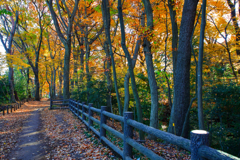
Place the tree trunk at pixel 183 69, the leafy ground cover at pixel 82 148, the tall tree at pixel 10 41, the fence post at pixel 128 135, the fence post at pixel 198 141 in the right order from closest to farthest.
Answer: the fence post at pixel 198 141
the fence post at pixel 128 135
the leafy ground cover at pixel 82 148
the tree trunk at pixel 183 69
the tall tree at pixel 10 41

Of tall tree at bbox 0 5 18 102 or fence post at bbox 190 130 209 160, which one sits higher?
tall tree at bbox 0 5 18 102

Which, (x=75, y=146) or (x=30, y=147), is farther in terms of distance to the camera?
(x=30, y=147)

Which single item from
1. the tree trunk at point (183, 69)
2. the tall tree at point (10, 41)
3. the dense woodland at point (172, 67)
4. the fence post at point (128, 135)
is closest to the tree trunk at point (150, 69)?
the dense woodland at point (172, 67)

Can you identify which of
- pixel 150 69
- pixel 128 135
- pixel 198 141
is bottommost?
pixel 128 135

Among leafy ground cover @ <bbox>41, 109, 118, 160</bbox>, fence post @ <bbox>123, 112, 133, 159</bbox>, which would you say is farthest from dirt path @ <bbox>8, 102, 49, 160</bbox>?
fence post @ <bbox>123, 112, 133, 159</bbox>

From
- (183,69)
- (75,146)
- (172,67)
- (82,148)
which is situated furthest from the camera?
(172,67)

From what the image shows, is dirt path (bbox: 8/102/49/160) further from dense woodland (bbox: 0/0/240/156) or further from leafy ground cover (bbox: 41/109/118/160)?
dense woodland (bbox: 0/0/240/156)

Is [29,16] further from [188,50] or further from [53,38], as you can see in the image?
[188,50]

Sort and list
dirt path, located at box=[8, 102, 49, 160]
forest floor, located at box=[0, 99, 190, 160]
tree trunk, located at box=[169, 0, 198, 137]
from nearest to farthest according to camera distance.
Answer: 1. forest floor, located at box=[0, 99, 190, 160]
2. dirt path, located at box=[8, 102, 49, 160]
3. tree trunk, located at box=[169, 0, 198, 137]

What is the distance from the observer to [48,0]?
15352 millimetres

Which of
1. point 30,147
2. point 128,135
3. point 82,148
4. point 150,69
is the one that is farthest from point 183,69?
point 30,147

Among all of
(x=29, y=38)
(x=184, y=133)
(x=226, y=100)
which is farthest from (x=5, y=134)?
(x=29, y=38)

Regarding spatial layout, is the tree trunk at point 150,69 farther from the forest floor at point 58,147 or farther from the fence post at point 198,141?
the fence post at point 198,141

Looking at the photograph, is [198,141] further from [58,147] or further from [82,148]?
[58,147]
